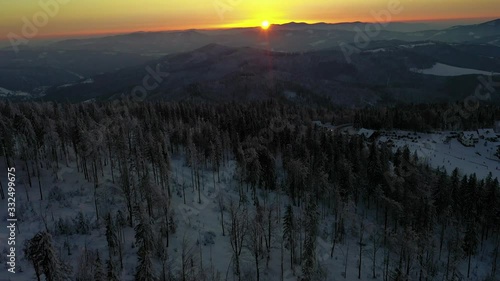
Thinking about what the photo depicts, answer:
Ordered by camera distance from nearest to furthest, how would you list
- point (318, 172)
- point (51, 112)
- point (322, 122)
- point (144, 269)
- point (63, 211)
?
point (144, 269) < point (63, 211) < point (318, 172) < point (51, 112) < point (322, 122)

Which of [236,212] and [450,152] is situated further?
[450,152]

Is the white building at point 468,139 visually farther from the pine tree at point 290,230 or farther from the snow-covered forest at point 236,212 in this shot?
the pine tree at point 290,230

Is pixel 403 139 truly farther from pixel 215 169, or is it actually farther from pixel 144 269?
pixel 144 269

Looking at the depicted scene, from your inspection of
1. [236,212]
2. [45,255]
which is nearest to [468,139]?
[236,212]

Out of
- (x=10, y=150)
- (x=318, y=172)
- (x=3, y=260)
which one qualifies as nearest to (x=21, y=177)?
(x=10, y=150)

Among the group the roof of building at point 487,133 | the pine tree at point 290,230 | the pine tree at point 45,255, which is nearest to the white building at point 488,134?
the roof of building at point 487,133

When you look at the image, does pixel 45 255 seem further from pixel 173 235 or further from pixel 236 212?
pixel 173 235

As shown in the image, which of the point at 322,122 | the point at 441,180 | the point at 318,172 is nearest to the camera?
the point at 441,180
